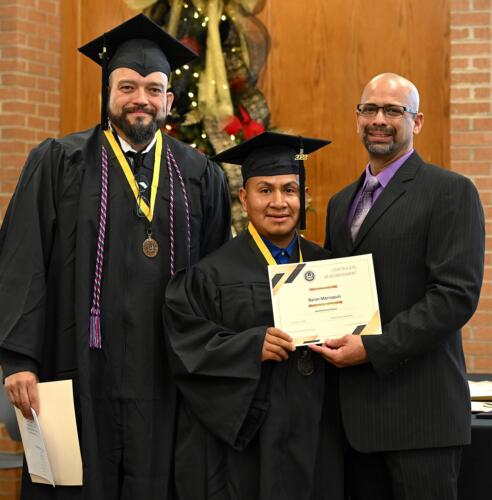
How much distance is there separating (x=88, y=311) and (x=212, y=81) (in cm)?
299

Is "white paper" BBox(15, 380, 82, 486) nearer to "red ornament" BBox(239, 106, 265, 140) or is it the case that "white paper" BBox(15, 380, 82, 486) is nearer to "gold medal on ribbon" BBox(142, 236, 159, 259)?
"gold medal on ribbon" BBox(142, 236, 159, 259)

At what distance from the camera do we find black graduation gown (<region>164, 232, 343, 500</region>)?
3230 millimetres

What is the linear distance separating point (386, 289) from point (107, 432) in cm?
116

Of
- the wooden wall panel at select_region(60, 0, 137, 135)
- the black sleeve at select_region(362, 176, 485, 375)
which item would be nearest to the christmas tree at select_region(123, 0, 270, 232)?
the wooden wall panel at select_region(60, 0, 137, 135)

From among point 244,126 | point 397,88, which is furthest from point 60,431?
point 244,126

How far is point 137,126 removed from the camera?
11.6 feet

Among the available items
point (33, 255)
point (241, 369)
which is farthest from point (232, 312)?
point (33, 255)

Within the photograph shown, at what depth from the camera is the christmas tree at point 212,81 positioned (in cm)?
602

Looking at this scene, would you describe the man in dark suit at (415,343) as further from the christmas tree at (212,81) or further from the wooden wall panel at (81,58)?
the wooden wall panel at (81,58)

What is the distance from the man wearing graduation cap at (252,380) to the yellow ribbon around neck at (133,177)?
294 mm

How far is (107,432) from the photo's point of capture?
11.3 ft

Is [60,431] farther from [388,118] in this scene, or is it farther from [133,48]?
[388,118]

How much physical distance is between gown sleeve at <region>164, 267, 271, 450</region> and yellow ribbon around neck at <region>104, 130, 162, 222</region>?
370mm

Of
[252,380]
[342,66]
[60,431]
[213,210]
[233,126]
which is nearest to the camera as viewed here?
[252,380]
